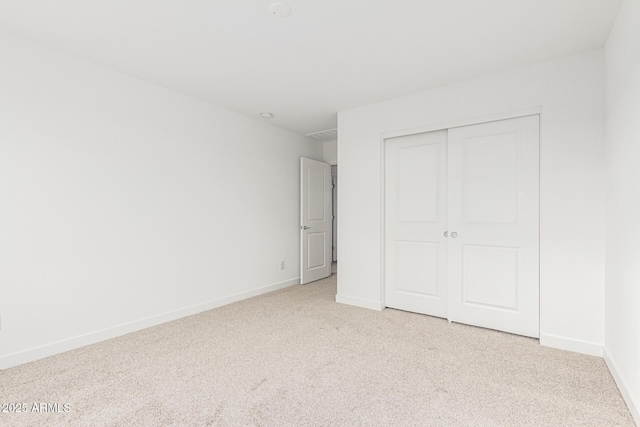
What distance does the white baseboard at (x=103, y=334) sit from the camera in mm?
2291

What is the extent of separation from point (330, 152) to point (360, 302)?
271 centimetres

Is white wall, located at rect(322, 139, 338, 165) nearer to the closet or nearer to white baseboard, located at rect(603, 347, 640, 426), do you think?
the closet

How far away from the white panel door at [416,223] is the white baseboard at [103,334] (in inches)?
76.6

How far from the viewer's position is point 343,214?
12.7 ft

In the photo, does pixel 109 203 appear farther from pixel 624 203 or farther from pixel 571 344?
pixel 571 344

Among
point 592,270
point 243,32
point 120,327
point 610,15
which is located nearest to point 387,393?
point 592,270

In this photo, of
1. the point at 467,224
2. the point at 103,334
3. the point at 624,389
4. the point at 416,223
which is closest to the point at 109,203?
the point at 103,334

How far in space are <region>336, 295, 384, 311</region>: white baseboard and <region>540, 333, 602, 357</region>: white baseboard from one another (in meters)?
1.52

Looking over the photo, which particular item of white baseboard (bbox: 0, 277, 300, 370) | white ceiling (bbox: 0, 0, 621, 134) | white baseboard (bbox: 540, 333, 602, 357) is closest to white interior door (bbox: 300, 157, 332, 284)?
white baseboard (bbox: 0, 277, 300, 370)

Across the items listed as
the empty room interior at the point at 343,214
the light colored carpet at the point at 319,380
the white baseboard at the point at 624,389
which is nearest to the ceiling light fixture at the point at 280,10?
the empty room interior at the point at 343,214

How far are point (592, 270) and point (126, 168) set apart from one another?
13.1 feet

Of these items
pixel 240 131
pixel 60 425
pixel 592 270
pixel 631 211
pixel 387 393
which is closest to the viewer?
pixel 60 425

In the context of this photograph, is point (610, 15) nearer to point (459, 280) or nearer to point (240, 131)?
point (459, 280)

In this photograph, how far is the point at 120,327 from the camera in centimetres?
285
